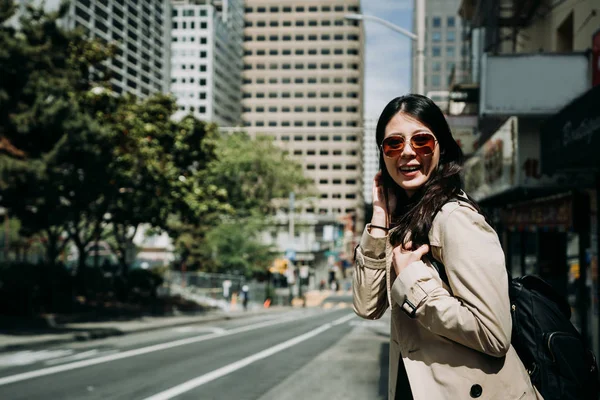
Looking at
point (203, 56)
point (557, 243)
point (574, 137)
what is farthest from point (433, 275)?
point (203, 56)

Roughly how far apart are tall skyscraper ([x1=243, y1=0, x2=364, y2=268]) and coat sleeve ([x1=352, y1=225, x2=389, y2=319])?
141236 mm

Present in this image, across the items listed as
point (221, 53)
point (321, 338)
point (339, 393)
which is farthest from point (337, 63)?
point (339, 393)

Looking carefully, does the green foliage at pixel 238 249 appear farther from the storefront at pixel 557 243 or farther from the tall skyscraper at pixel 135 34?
the tall skyscraper at pixel 135 34

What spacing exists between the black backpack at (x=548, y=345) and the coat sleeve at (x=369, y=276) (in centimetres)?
23

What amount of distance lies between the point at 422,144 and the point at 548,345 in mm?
733

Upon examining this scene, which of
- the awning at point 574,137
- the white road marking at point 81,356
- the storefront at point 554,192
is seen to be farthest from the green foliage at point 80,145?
the awning at point 574,137

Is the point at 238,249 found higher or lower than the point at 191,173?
lower

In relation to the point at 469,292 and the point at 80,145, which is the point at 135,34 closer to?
the point at 80,145

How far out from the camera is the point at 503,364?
1.98 m

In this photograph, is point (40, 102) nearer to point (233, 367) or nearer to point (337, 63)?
point (233, 367)

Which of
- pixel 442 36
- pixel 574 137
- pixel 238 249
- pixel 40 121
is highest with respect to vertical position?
pixel 442 36

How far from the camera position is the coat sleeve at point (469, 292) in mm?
1898

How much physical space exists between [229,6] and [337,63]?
87.7 ft

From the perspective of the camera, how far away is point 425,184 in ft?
7.34
